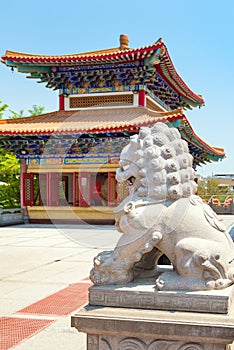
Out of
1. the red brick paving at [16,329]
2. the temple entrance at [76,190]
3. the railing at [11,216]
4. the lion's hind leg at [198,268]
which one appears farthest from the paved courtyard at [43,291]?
the temple entrance at [76,190]

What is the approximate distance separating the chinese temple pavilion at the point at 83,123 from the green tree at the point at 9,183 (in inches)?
159

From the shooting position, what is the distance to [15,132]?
16141 millimetres

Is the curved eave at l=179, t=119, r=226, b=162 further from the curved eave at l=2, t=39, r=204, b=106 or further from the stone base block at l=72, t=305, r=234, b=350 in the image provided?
the stone base block at l=72, t=305, r=234, b=350

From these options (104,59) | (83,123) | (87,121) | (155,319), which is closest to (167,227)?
(155,319)

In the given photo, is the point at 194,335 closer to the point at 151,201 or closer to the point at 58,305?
the point at 151,201

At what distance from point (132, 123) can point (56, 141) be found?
13.0 feet

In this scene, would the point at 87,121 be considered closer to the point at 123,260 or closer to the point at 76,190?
the point at 76,190

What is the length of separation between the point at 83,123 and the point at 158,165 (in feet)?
43.9

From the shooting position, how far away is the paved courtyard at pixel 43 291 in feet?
13.4

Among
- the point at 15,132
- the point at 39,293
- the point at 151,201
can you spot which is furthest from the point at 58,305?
the point at 15,132

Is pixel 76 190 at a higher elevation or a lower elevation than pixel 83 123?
lower

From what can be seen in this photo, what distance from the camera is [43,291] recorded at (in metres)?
5.82

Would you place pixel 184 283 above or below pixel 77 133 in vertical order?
below

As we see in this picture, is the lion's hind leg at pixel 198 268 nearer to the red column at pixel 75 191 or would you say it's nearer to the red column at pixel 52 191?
the red column at pixel 75 191
